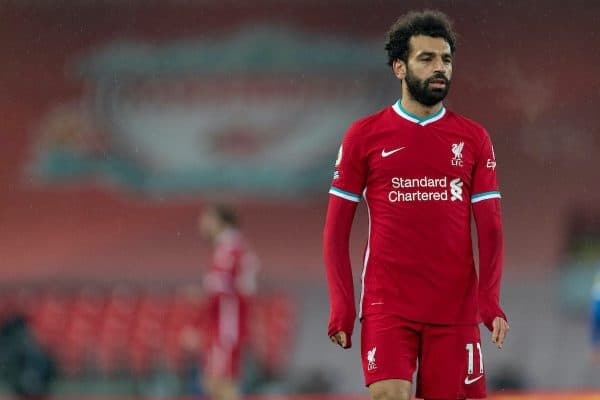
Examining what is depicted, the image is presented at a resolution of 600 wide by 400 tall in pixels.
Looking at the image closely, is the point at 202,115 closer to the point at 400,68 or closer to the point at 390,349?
the point at 400,68

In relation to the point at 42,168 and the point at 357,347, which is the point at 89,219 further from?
the point at 357,347

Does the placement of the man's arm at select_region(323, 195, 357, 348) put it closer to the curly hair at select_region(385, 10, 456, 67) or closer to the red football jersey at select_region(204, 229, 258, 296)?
the curly hair at select_region(385, 10, 456, 67)

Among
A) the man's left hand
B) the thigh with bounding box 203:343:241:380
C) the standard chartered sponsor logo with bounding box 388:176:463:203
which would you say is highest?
the standard chartered sponsor logo with bounding box 388:176:463:203

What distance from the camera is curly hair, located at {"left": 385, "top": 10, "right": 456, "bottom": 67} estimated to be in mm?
4090

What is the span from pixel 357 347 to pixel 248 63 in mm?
2803

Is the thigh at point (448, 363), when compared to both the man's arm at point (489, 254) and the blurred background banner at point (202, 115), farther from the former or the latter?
the blurred background banner at point (202, 115)

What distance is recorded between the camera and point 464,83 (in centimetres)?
1126

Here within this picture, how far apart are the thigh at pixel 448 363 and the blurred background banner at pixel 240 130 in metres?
6.92

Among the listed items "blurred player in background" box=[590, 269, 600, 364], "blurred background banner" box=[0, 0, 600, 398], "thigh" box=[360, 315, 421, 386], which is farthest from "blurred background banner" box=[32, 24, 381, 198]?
"thigh" box=[360, 315, 421, 386]

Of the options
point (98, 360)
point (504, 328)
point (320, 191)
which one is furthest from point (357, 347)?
point (504, 328)

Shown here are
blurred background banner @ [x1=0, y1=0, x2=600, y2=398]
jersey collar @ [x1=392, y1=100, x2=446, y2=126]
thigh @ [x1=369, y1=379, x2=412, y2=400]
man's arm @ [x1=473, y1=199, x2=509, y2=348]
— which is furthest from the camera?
blurred background banner @ [x1=0, y1=0, x2=600, y2=398]

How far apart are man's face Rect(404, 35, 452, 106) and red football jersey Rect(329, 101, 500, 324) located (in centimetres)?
10

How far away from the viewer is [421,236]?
159 inches

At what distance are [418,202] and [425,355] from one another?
0.50 metres
